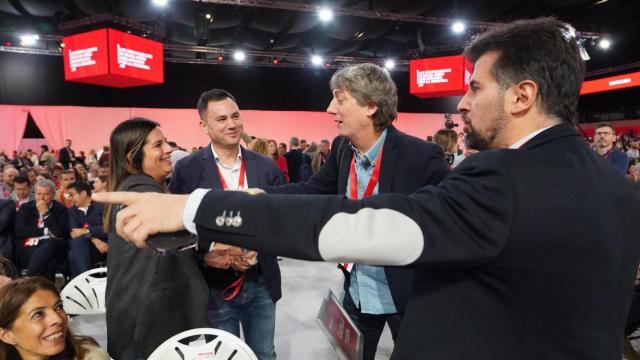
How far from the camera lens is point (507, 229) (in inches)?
22.5

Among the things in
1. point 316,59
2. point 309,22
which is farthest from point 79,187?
point 316,59

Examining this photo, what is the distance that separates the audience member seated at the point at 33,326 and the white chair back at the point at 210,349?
38 cm

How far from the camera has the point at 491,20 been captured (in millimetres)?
10086

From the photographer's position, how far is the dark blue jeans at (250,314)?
189cm

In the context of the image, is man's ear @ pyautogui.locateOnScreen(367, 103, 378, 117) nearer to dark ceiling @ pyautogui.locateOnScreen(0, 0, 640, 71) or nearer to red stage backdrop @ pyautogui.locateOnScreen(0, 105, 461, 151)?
dark ceiling @ pyautogui.locateOnScreen(0, 0, 640, 71)

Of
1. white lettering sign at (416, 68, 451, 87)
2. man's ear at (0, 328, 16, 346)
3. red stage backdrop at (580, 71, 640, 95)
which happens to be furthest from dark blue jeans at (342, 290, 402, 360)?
red stage backdrop at (580, 71, 640, 95)

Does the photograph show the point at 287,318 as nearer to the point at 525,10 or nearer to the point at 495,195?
the point at 495,195

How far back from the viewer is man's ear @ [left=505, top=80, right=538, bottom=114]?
0.72 m

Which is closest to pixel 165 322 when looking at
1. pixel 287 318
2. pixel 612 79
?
pixel 287 318

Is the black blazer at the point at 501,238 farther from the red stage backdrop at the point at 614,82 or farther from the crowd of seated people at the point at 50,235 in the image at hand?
the red stage backdrop at the point at 614,82

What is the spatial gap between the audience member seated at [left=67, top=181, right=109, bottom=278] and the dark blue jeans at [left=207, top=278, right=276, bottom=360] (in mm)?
2652

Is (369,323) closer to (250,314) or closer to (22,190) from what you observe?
(250,314)

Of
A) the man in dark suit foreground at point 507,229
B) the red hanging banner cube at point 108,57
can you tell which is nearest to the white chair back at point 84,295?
the man in dark suit foreground at point 507,229

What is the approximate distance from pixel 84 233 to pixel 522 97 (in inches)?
175
